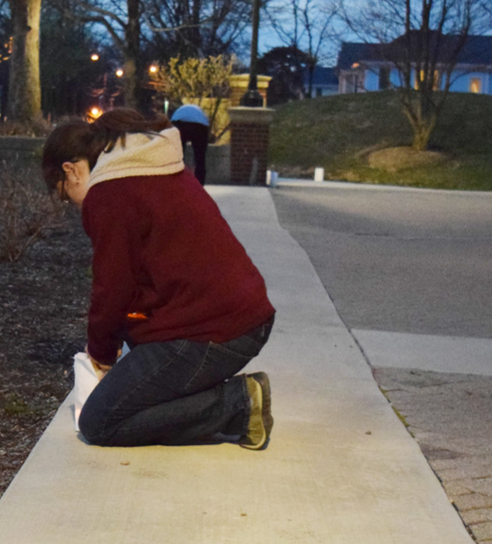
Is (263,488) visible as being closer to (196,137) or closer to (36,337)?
(36,337)

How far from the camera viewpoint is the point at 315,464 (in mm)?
3111

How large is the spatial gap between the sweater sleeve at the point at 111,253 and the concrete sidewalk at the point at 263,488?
1.78ft

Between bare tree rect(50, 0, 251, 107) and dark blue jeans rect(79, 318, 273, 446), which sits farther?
bare tree rect(50, 0, 251, 107)

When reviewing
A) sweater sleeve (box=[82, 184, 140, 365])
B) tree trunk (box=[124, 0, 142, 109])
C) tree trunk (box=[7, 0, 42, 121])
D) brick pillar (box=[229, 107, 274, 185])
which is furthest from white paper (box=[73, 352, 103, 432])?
tree trunk (box=[124, 0, 142, 109])

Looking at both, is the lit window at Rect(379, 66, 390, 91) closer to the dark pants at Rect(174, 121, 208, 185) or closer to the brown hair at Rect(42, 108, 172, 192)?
the dark pants at Rect(174, 121, 208, 185)

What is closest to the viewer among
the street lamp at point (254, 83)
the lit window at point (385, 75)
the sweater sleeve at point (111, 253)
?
the sweater sleeve at point (111, 253)

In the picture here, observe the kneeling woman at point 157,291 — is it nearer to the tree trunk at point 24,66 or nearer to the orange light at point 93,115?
the orange light at point 93,115

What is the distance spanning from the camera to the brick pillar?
15984 millimetres

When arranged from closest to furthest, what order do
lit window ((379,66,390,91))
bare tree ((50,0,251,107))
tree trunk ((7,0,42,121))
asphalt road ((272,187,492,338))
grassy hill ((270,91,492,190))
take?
asphalt road ((272,187,492,338)), tree trunk ((7,0,42,121)), grassy hill ((270,91,492,190)), lit window ((379,66,390,91)), bare tree ((50,0,251,107))

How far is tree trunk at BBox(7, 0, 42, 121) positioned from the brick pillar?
603cm

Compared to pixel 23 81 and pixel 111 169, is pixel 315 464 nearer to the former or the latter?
pixel 111 169

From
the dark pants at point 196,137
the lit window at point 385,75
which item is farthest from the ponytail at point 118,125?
the lit window at point 385,75

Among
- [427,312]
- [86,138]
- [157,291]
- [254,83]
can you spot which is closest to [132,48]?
[254,83]

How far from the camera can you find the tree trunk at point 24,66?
20.0m
